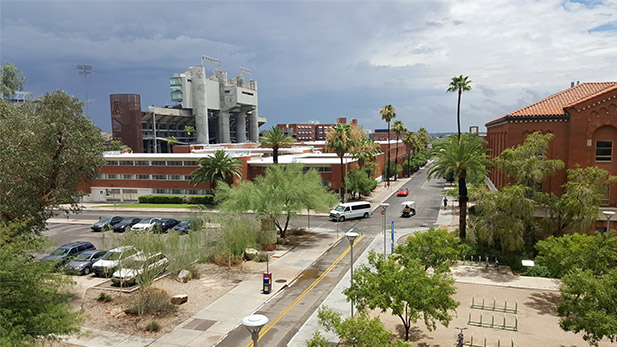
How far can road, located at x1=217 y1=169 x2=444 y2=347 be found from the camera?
1950 centimetres

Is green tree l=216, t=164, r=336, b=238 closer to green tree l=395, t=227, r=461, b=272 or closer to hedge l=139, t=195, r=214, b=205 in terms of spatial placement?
green tree l=395, t=227, r=461, b=272

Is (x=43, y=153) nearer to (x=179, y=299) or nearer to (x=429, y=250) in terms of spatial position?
(x=179, y=299)

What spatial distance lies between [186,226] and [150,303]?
62.0ft

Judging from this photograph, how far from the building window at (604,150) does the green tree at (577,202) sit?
4.81 feet

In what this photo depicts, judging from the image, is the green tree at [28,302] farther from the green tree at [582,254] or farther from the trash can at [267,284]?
the green tree at [582,254]

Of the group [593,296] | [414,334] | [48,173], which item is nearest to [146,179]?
[48,173]

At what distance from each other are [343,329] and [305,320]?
27.7 ft

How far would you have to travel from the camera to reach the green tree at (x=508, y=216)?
2792 centimetres

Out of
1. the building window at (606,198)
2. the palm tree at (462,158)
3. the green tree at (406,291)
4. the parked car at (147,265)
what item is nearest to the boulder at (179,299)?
the parked car at (147,265)

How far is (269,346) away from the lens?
724 inches

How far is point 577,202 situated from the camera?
2723 cm

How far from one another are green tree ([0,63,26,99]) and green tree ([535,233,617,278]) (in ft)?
140

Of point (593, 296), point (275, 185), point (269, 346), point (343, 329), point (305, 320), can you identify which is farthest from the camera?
point (275, 185)

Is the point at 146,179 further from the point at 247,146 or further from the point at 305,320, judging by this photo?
the point at 247,146
